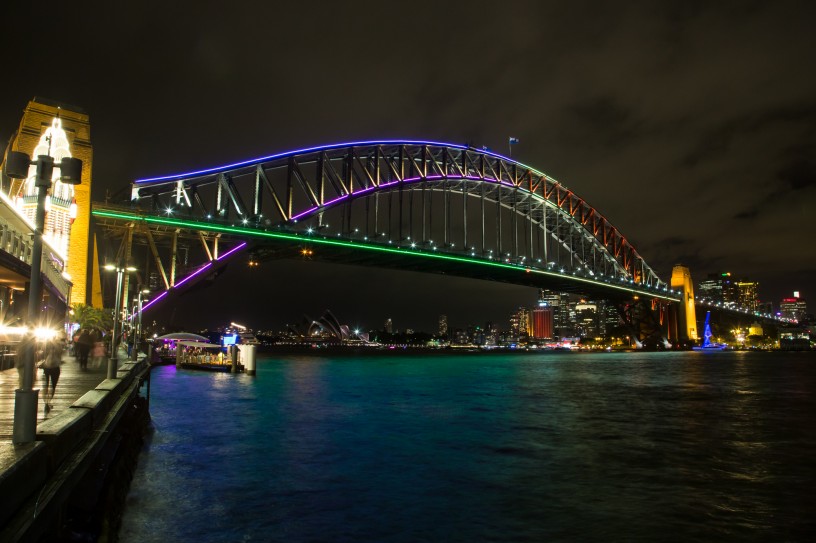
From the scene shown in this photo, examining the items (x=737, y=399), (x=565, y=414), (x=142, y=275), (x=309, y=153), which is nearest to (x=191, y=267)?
(x=142, y=275)

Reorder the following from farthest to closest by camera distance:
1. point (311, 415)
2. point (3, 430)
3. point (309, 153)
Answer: point (309, 153) < point (311, 415) < point (3, 430)

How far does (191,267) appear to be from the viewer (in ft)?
162

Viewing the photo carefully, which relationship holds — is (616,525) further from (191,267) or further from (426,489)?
(191,267)

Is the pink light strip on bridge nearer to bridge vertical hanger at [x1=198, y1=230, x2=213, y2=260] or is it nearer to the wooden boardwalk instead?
bridge vertical hanger at [x1=198, y1=230, x2=213, y2=260]

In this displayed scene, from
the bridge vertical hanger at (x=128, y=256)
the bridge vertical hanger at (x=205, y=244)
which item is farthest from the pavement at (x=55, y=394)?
the bridge vertical hanger at (x=205, y=244)

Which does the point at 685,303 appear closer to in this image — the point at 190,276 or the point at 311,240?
the point at 311,240

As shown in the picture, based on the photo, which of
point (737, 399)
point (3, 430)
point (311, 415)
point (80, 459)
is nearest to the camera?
point (80, 459)

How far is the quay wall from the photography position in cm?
468

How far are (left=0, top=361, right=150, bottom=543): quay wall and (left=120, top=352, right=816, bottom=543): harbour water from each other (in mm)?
539

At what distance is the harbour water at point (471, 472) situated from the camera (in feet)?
29.0

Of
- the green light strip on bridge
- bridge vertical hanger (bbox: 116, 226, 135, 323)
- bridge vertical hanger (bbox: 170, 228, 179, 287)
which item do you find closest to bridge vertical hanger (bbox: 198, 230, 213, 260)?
the green light strip on bridge

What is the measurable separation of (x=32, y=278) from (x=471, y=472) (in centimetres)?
911

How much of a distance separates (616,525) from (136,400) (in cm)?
1659

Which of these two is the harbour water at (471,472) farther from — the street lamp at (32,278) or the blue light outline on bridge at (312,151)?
the blue light outline on bridge at (312,151)
